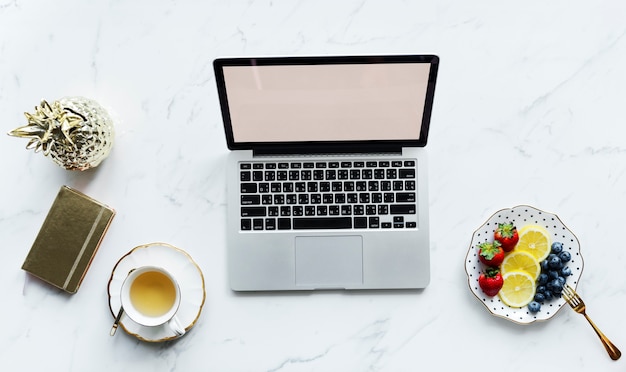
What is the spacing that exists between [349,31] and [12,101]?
62cm

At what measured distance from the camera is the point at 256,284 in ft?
3.34

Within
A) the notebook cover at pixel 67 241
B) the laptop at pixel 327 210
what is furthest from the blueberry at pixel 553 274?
the notebook cover at pixel 67 241

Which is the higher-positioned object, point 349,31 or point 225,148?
point 349,31

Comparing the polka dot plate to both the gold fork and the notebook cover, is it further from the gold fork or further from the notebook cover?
the notebook cover

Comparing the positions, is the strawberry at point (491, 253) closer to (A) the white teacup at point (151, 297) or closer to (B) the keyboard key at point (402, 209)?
(B) the keyboard key at point (402, 209)

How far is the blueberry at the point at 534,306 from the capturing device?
1.00m

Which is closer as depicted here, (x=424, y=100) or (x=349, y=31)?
(x=424, y=100)

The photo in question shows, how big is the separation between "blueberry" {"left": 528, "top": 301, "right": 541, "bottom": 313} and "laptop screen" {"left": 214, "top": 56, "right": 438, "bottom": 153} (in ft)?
1.10

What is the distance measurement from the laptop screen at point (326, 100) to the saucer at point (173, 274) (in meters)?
0.22

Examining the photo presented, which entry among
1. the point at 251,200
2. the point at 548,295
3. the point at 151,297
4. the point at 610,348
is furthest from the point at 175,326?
the point at 610,348

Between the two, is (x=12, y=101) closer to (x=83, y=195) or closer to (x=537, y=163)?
(x=83, y=195)

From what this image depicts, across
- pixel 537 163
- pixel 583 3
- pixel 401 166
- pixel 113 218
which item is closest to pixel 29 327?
pixel 113 218

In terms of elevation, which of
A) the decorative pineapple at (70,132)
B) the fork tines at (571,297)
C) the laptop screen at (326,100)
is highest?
the laptop screen at (326,100)

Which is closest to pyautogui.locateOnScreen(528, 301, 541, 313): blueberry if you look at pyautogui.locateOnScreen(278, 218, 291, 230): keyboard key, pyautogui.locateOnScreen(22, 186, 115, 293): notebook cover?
pyautogui.locateOnScreen(278, 218, 291, 230): keyboard key
